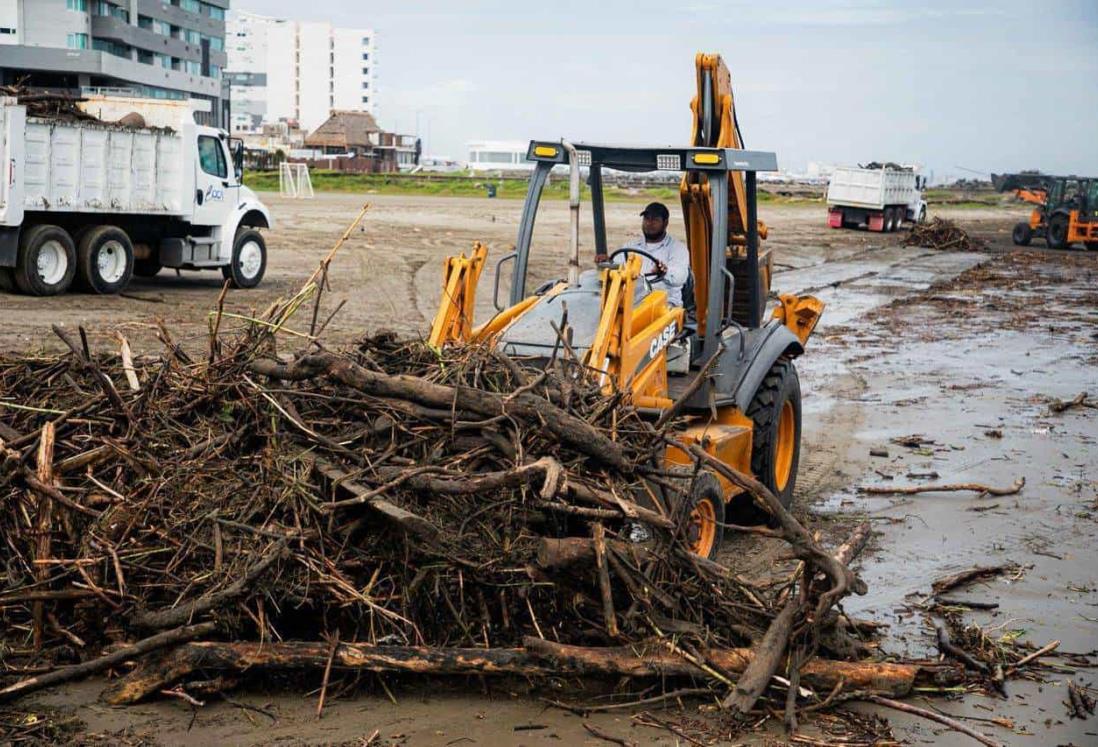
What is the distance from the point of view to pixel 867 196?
45.8 m

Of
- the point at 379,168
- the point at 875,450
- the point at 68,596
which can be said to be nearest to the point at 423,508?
the point at 68,596

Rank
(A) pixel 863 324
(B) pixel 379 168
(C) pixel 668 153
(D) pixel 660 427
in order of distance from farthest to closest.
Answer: (B) pixel 379 168 < (A) pixel 863 324 < (C) pixel 668 153 < (D) pixel 660 427

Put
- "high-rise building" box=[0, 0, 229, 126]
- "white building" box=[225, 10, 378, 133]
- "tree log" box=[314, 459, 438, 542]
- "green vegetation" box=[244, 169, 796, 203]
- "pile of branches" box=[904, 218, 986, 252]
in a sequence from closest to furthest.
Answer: "tree log" box=[314, 459, 438, 542]
"pile of branches" box=[904, 218, 986, 252]
"green vegetation" box=[244, 169, 796, 203]
"high-rise building" box=[0, 0, 229, 126]
"white building" box=[225, 10, 378, 133]

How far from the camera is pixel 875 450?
11016mm

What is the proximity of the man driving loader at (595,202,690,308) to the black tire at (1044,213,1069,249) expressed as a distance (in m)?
35.8

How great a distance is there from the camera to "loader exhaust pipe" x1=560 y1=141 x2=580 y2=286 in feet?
23.7

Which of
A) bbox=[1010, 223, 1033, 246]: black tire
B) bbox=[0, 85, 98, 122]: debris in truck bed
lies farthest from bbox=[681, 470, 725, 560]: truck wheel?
bbox=[1010, 223, 1033, 246]: black tire

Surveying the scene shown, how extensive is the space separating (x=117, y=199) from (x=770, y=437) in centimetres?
1306

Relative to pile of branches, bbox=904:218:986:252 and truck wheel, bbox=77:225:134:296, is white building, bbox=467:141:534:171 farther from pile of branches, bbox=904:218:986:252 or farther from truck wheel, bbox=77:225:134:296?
truck wheel, bbox=77:225:134:296

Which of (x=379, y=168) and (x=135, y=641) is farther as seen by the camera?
(x=379, y=168)

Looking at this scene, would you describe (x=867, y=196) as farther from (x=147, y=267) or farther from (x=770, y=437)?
(x=770, y=437)

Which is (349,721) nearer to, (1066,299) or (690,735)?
(690,735)

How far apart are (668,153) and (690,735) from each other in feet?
Result: 12.8

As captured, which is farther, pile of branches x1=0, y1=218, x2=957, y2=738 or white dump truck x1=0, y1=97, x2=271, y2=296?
white dump truck x1=0, y1=97, x2=271, y2=296
